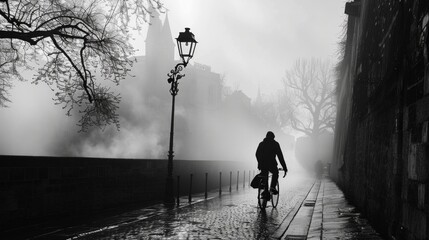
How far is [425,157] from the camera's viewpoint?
3.76 meters

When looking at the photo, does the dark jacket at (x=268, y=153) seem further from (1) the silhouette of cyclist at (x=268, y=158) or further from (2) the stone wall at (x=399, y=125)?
(2) the stone wall at (x=399, y=125)

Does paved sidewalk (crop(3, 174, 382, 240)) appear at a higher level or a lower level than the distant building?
lower

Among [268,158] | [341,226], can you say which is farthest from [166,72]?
[341,226]

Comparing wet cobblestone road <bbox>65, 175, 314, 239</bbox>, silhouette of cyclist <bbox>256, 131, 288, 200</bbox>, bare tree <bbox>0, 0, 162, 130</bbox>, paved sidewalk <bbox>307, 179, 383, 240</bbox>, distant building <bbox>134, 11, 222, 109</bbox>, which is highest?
distant building <bbox>134, 11, 222, 109</bbox>

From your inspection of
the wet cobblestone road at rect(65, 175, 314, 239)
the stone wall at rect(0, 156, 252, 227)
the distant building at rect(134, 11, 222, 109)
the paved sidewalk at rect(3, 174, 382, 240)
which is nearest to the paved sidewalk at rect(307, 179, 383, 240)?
the paved sidewalk at rect(3, 174, 382, 240)

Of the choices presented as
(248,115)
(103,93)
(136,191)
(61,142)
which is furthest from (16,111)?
(248,115)

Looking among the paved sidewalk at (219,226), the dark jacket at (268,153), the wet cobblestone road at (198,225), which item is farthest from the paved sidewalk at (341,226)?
the dark jacket at (268,153)

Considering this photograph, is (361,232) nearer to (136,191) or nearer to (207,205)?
(207,205)

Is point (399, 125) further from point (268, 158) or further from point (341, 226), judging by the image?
point (268, 158)

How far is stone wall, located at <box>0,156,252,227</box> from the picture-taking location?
309 inches

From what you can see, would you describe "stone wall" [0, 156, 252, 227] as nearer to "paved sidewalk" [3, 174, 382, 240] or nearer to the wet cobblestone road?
"paved sidewalk" [3, 174, 382, 240]

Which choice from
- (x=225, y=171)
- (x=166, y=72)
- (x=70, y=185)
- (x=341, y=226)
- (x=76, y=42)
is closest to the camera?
(x=341, y=226)

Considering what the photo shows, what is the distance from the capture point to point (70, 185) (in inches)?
379

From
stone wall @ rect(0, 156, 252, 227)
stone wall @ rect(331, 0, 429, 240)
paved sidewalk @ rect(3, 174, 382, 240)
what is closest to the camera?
stone wall @ rect(331, 0, 429, 240)
